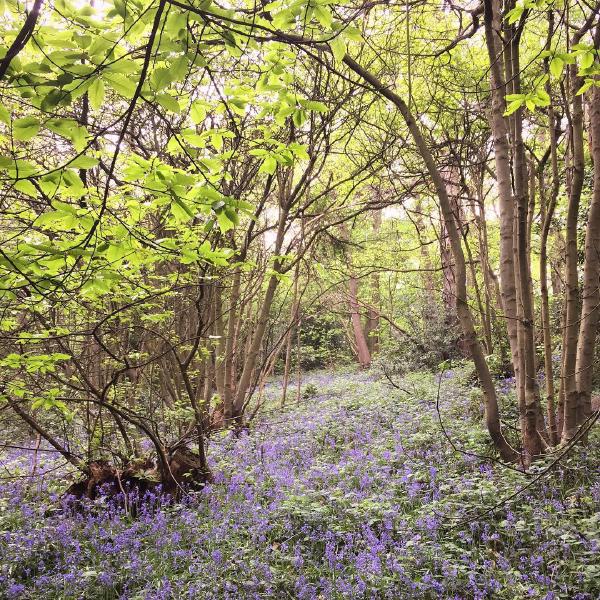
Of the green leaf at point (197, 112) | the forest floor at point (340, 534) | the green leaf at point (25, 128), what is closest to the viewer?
the green leaf at point (25, 128)

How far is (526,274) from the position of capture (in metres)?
4.60

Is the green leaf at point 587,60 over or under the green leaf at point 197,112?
over

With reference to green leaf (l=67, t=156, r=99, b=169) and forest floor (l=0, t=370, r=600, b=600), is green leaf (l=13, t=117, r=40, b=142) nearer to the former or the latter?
green leaf (l=67, t=156, r=99, b=169)

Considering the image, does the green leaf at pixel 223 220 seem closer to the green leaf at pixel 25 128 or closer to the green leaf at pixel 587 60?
the green leaf at pixel 25 128

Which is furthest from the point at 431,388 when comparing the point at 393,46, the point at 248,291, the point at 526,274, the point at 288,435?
the point at 393,46

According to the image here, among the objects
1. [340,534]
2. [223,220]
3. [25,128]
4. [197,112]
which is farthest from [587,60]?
[340,534]

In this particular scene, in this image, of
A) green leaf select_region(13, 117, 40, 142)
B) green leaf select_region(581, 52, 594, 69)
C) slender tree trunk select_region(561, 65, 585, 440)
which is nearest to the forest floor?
slender tree trunk select_region(561, 65, 585, 440)

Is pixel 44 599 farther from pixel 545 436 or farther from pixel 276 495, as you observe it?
pixel 545 436

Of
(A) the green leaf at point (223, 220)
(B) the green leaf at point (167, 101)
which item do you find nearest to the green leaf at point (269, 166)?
(A) the green leaf at point (223, 220)

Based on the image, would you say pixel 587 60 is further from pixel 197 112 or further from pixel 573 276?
pixel 573 276

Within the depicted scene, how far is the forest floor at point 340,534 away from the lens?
3.20 metres

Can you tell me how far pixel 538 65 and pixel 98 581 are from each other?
899 cm

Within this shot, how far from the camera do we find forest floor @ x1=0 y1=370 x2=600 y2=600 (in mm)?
3199

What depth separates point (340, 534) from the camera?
12.7 ft
